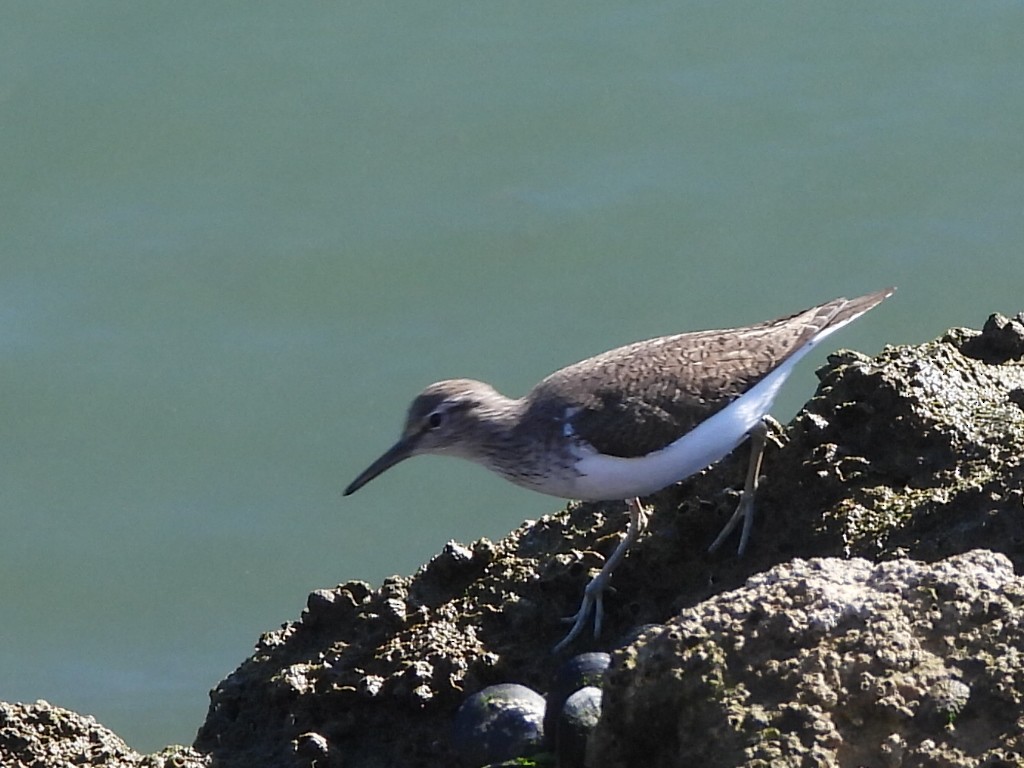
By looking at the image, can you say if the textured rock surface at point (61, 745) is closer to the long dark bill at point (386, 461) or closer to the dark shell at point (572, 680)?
the long dark bill at point (386, 461)

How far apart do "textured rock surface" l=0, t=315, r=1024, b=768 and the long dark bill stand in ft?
1.59

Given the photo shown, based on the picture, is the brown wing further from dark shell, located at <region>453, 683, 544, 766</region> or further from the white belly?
dark shell, located at <region>453, 683, 544, 766</region>

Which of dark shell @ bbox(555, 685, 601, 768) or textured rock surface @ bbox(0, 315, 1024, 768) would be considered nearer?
textured rock surface @ bbox(0, 315, 1024, 768)

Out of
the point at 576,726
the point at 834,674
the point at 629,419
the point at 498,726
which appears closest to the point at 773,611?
the point at 834,674

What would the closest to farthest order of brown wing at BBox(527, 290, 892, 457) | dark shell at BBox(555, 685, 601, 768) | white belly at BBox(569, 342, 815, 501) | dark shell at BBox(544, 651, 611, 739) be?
dark shell at BBox(555, 685, 601, 768) < dark shell at BBox(544, 651, 611, 739) < white belly at BBox(569, 342, 815, 501) < brown wing at BBox(527, 290, 892, 457)

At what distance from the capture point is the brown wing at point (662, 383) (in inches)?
249

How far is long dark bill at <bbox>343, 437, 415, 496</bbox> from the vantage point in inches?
263

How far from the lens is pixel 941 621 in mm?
4430

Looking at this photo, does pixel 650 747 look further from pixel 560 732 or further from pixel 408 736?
pixel 408 736

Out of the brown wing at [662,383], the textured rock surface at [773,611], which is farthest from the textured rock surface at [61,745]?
the brown wing at [662,383]

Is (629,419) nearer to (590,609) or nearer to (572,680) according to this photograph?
(590,609)

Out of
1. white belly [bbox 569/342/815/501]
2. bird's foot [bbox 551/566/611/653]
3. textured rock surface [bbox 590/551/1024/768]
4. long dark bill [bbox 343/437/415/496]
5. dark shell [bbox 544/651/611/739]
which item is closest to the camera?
textured rock surface [bbox 590/551/1024/768]

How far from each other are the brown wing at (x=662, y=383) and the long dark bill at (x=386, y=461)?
0.56 metres

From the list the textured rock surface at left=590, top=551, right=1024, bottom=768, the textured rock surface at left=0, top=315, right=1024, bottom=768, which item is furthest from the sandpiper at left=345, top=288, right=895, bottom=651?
the textured rock surface at left=590, top=551, right=1024, bottom=768
